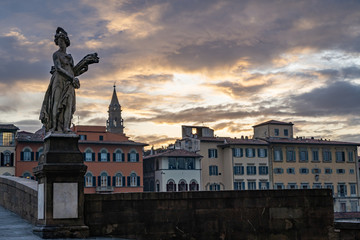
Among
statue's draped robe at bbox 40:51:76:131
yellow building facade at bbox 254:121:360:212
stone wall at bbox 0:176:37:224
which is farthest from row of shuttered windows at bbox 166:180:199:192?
statue's draped robe at bbox 40:51:76:131

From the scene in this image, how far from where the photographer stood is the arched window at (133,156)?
76.9 meters

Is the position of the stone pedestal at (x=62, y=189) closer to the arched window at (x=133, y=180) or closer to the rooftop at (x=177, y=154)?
the rooftop at (x=177, y=154)

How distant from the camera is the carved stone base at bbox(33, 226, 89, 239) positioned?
461 inches

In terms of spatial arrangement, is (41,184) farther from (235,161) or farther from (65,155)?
(235,161)

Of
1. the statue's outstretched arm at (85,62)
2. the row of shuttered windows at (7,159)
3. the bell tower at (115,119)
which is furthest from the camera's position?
the bell tower at (115,119)

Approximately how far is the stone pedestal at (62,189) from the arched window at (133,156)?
212ft

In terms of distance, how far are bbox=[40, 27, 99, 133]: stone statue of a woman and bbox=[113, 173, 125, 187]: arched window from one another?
6286 cm

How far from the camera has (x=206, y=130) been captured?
83812 mm

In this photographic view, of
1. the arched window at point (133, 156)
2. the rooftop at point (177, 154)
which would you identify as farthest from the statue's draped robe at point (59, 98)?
the arched window at point (133, 156)

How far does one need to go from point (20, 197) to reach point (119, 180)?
198ft

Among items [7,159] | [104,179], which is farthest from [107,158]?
[7,159]

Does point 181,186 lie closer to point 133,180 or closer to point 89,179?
point 133,180

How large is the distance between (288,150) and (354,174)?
42.0ft

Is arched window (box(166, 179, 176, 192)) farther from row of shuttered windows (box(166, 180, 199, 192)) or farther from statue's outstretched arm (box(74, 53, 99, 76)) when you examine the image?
statue's outstretched arm (box(74, 53, 99, 76))
